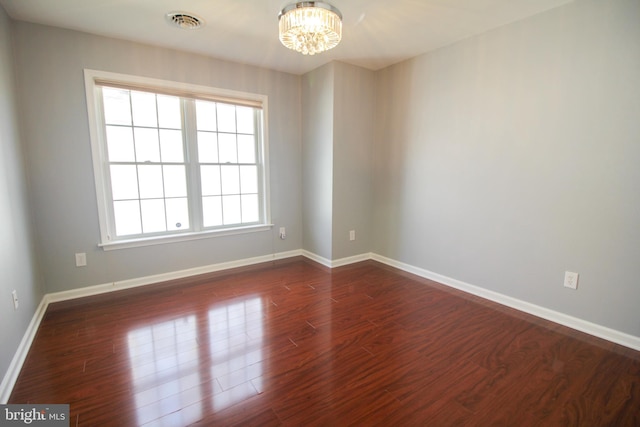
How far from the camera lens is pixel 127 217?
300 centimetres

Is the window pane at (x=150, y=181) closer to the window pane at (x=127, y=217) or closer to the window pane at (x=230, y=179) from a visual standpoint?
the window pane at (x=127, y=217)

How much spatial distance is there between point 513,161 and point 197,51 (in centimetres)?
314

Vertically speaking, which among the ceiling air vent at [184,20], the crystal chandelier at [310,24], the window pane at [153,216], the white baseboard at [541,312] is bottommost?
the white baseboard at [541,312]

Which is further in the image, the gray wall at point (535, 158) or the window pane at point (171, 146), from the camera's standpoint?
the window pane at point (171, 146)

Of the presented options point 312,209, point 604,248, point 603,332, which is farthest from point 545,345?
point 312,209

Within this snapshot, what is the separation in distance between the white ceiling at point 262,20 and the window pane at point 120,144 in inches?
32.0

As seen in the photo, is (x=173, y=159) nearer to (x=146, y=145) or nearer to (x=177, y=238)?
(x=146, y=145)

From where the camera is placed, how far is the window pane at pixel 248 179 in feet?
12.0

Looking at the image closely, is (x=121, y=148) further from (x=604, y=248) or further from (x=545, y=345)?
(x=604, y=248)

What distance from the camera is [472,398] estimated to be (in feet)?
5.23

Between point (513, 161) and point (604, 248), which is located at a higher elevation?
point (513, 161)

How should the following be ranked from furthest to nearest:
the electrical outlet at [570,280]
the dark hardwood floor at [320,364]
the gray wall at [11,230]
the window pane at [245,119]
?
the window pane at [245,119], the electrical outlet at [570,280], the gray wall at [11,230], the dark hardwood floor at [320,364]

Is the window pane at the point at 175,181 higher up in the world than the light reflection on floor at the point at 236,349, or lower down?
higher up

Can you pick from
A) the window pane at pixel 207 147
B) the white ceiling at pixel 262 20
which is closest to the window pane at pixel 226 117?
the window pane at pixel 207 147
